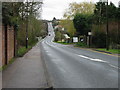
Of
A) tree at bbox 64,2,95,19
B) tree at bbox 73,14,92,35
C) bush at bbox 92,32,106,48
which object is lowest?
bush at bbox 92,32,106,48

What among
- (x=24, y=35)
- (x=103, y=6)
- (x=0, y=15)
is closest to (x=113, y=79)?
(x=0, y=15)

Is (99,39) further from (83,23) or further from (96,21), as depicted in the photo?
(83,23)

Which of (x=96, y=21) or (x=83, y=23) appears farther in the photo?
(x=83, y=23)

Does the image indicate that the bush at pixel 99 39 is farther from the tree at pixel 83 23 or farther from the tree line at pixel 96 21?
the tree at pixel 83 23

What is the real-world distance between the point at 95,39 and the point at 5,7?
99.6ft

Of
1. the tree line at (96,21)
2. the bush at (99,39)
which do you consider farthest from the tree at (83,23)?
the bush at (99,39)

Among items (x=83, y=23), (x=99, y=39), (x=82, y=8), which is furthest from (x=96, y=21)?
(x=82, y=8)

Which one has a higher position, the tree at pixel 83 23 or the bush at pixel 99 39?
the tree at pixel 83 23

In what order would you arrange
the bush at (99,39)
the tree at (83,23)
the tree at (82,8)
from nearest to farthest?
the bush at (99,39) → the tree at (83,23) → the tree at (82,8)

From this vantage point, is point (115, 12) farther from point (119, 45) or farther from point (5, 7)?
point (5, 7)

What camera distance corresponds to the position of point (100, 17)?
142ft

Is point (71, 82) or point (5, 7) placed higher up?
point (5, 7)

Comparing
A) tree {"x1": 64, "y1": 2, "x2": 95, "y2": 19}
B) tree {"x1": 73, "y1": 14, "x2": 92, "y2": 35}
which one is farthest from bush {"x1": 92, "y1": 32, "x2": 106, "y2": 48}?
tree {"x1": 64, "y1": 2, "x2": 95, "y2": 19}

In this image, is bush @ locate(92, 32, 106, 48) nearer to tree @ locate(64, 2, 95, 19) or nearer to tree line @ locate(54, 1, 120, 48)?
tree line @ locate(54, 1, 120, 48)
